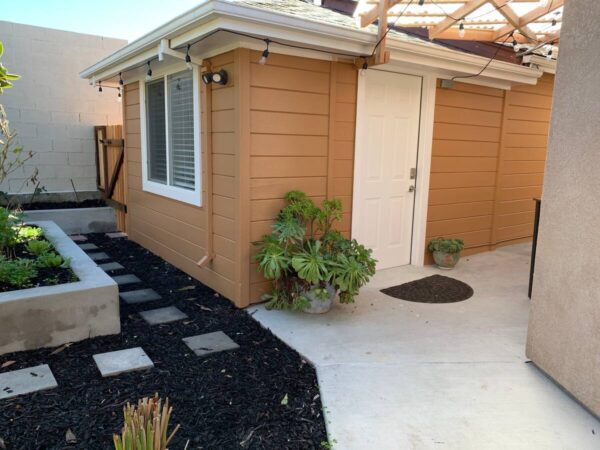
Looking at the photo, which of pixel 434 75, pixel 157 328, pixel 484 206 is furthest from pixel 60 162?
pixel 484 206

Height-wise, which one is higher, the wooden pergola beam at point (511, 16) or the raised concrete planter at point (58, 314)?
the wooden pergola beam at point (511, 16)

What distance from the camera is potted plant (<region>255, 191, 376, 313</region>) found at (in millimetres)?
3512

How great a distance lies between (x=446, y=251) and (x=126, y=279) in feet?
11.0

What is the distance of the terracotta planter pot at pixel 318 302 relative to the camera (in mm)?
3650

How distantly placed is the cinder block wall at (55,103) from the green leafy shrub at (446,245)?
5440 millimetres

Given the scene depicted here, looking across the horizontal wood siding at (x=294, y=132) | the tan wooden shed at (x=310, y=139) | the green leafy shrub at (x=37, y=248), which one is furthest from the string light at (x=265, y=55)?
the green leafy shrub at (x=37, y=248)

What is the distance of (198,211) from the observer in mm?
4539

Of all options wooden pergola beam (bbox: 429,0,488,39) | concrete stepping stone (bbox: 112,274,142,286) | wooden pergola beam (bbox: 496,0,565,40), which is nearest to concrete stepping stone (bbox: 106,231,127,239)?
concrete stepping stone (bbox: 112,274,142,286)

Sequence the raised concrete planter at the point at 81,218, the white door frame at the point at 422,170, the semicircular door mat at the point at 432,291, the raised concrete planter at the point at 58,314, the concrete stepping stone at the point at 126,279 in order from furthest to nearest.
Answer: the raised concrete planter at the point at 81,218 < the white door frame at the point at 422,170 < the concrete stepping stone at the point at 126,279 < the semicircular door mat at the point at 432,291 < the raised concrete planter at the point at 58,314

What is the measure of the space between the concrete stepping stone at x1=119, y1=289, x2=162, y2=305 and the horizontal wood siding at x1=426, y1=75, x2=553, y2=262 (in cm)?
299

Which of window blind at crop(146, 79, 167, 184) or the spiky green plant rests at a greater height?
window blind at crop(146, 79, 167, 184)

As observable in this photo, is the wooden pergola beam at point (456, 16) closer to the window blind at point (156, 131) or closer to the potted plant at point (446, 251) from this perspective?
the potted plant at point (446, 251)

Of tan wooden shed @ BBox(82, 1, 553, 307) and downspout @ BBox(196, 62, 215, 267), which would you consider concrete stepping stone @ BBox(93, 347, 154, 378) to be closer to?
tan wooden shed @ BBox(82, 1, 553, 307)

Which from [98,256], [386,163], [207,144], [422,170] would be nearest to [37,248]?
[98,256]
